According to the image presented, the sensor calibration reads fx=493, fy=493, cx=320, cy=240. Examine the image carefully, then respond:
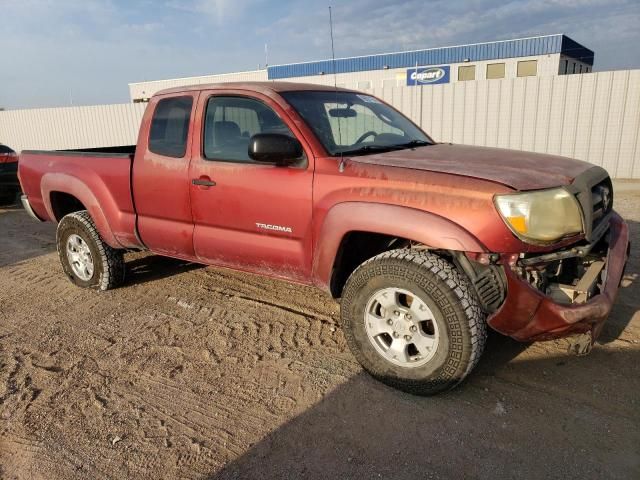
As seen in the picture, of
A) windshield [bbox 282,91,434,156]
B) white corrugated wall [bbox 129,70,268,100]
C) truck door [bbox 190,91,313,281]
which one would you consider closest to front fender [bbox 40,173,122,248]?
truck door [bbox 190,91,313,281]

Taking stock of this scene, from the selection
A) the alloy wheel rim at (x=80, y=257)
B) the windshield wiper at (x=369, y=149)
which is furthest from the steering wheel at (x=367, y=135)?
the alloy wheel rim at (x=80, y=257)

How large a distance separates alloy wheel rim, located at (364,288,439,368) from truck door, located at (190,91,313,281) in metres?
0.63

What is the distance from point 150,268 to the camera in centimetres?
562

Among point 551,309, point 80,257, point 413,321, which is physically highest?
point 551,309

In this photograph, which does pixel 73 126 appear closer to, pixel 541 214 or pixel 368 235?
pixel 368 235

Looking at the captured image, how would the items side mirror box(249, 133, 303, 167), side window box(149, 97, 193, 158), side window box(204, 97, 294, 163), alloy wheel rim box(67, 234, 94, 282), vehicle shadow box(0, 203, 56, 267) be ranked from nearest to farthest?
side mirror box(249, 133, 303, 167) → side window box(204, 97, 294, 163) → side window box(149, 97, 193, 158) → alloy wheel rim box(67, 234, 94, 282) → vehicle shadow box(0, 203, 56, 267)

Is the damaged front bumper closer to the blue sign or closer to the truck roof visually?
the truck roof

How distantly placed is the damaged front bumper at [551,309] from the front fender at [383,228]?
0.32 metres

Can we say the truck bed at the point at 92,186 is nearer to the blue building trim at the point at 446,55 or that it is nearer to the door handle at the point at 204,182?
the door handle at the point at 204,182

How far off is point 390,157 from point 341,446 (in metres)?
1.81

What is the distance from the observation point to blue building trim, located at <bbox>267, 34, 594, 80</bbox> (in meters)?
29.7

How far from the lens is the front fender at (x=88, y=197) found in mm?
Answer: 4551

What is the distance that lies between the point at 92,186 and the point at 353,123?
251cm

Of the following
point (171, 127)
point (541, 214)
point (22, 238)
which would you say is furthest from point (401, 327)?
point (22, 238)
